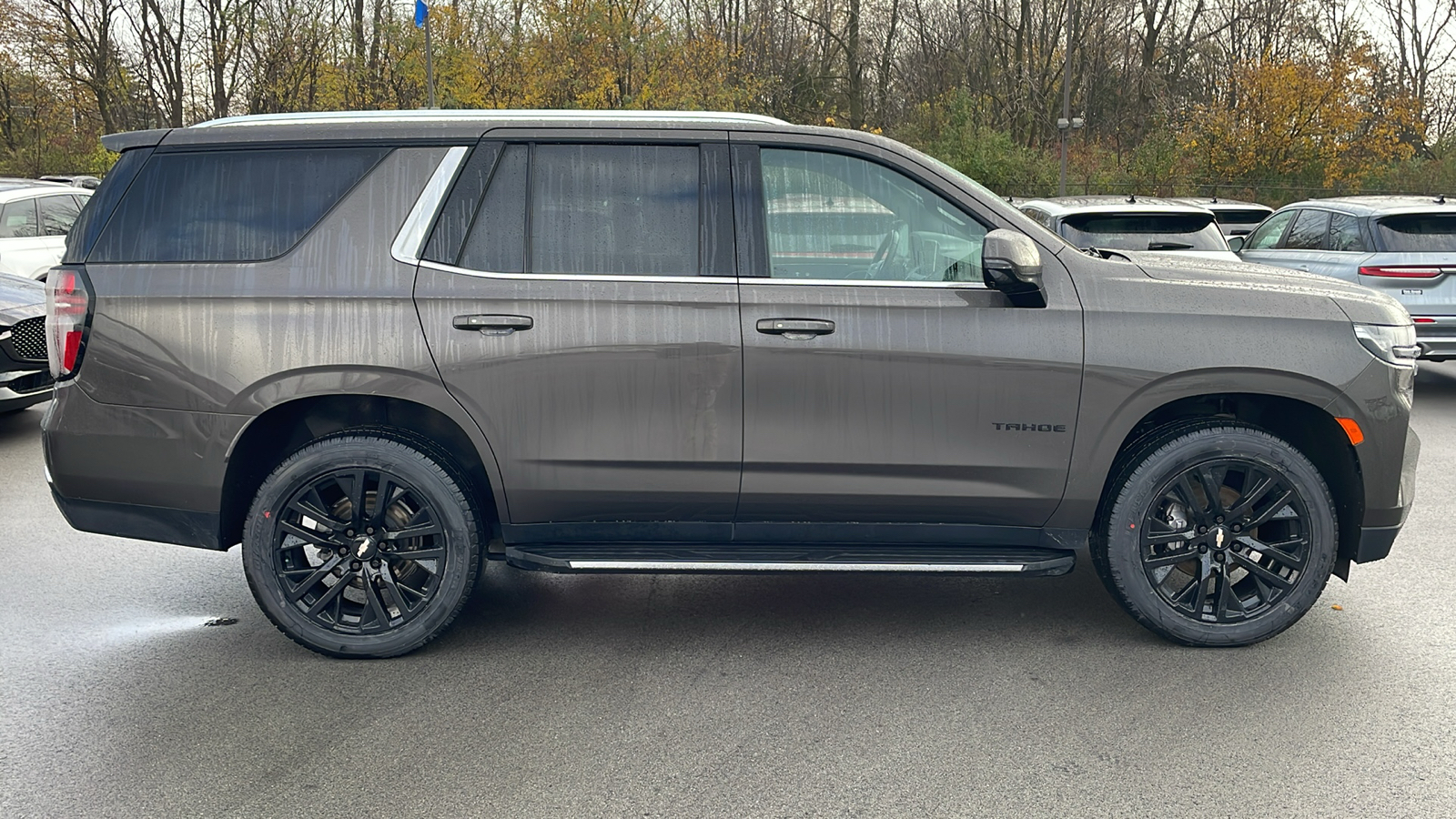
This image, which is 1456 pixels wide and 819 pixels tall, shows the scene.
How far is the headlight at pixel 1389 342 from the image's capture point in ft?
14.1

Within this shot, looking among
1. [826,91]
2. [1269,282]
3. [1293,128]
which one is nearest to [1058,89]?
[826,91]

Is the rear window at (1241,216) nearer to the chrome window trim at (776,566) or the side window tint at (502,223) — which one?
the chrome window trim at (776,566)

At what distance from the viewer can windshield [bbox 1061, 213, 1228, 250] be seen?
964cm

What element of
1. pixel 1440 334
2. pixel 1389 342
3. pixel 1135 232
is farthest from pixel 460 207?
pixel 1440 334

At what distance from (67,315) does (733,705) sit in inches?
105

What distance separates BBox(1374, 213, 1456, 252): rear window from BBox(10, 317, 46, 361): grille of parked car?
33.7 ft

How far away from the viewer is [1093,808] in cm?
328

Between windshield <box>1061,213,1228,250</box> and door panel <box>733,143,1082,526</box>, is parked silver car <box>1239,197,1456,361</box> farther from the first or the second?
door panel <box>733,143,1082,526</box>

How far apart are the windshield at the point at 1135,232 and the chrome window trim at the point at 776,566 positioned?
235 inches

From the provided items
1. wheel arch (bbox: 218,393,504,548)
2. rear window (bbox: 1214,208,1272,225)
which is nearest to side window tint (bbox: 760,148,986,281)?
wheel arch (bbox: 218,393,504,548)

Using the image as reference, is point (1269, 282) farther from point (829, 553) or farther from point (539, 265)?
point (539, 265)

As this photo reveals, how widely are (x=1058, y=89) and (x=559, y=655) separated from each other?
40.9 metres

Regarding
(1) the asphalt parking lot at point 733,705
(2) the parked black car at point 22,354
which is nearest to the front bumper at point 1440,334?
(1) the asphalt parking lot at point 733,705

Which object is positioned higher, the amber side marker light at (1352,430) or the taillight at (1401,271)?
the taillight at (1401,271)
